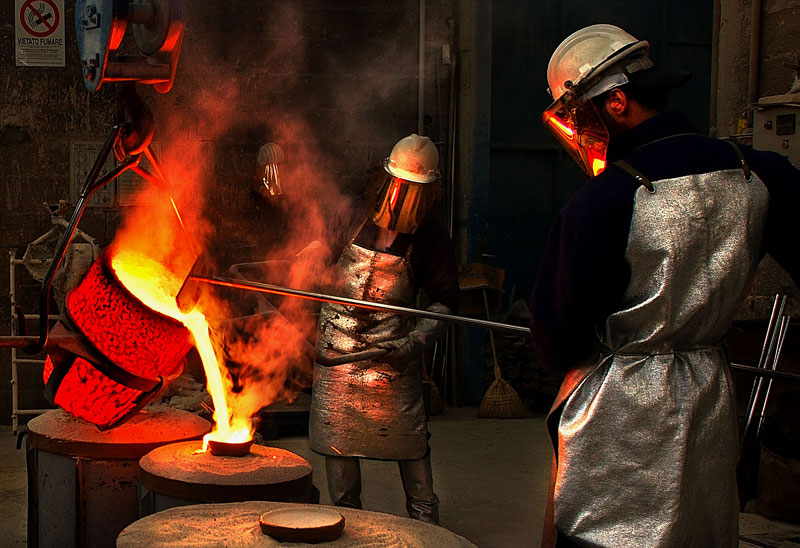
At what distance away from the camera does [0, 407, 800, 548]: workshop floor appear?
4.18 metres

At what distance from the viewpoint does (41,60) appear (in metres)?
5.89

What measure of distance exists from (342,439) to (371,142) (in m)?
3.28

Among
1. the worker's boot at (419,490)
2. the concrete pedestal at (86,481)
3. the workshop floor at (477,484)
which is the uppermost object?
the concrete pedestal at (86,481)

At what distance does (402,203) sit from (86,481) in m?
1.56

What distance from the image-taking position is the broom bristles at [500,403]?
21.5 ft

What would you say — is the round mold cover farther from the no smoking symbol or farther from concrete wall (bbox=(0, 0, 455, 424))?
the no smoking symbol

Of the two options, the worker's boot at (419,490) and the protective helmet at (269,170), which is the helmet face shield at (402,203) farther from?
the protective helmet at (269,170)

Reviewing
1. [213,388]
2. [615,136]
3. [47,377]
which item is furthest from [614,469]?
[47,377]

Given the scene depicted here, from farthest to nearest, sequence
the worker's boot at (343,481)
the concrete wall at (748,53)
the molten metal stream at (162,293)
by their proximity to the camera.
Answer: the concrete wall at (748,53)
the worker's boot at (343,481)
the molten metal stream at (162,293)

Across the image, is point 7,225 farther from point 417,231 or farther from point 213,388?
point 213,388

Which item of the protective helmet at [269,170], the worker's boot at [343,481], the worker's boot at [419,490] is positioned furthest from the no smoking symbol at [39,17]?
the worker's boot at [419,490]

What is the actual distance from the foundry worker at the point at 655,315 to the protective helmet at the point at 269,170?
4.32m

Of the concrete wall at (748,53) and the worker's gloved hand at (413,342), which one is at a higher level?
the concrete wall at (748,53)

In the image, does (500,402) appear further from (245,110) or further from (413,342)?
(413,342)
